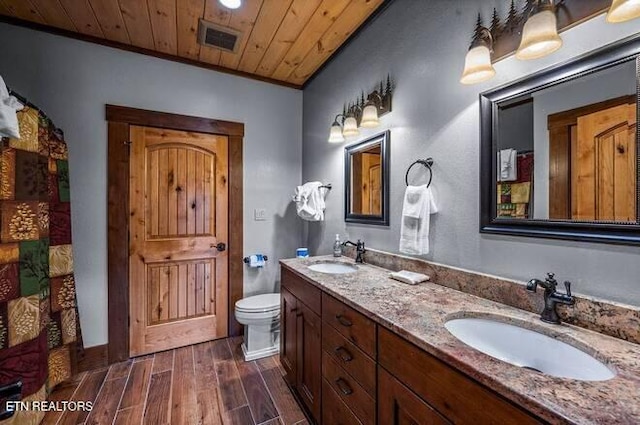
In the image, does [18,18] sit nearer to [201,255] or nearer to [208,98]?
[208,98]

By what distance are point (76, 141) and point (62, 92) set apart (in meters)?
0.36

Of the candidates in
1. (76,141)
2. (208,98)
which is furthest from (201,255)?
(208,98)

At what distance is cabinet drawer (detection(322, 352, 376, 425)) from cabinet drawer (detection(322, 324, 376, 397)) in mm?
26

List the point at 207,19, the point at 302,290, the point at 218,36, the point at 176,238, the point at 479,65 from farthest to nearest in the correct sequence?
the point at 176,238
the point at 218,36
the point at 207,19
the point at 302,290
the point at 479,65

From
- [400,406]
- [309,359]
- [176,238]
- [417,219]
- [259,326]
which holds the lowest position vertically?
[259,326]

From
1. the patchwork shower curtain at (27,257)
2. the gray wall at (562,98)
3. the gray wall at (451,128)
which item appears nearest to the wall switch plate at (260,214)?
the gray wall at (451,128)

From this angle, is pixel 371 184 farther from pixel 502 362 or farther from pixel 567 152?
pixel 502 362

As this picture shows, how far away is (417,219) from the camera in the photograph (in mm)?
1484

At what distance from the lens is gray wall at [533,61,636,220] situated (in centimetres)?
87

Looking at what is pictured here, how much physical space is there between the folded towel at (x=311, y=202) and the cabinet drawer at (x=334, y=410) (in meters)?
1.35

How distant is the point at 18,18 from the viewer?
1.94 m

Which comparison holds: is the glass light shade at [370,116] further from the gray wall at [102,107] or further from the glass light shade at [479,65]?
the gray wall at [102,107]

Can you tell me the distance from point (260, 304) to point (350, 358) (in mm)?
1322

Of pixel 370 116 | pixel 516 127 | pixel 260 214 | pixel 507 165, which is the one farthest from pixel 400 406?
pixel 260 214
